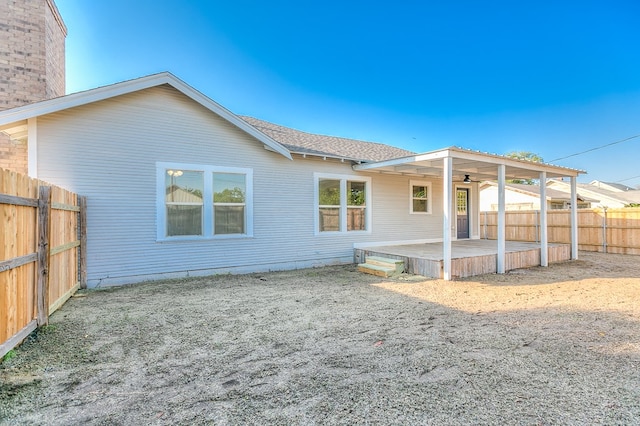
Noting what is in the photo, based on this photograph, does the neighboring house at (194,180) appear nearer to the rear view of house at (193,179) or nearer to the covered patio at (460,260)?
the rear view of house at (193,179)

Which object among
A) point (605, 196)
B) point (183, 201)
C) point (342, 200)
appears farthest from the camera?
point (605, 196)

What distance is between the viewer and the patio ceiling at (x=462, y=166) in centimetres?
732

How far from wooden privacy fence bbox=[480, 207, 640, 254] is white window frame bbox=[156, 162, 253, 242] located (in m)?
11.9

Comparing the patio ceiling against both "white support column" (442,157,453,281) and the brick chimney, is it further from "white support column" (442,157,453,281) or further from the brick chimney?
the brick chimney

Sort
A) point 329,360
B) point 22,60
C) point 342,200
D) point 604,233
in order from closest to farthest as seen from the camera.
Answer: point 329,360 → point 22,60 → point 342,200 → point 604,233

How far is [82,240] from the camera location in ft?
19.5

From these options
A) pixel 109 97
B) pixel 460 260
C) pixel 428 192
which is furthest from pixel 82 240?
pixel 428 192

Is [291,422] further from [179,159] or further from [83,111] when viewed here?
[83,111]

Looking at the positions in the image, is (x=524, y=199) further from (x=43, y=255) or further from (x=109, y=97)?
(x=43, y=255)

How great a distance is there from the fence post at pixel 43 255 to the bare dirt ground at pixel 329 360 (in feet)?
0.93

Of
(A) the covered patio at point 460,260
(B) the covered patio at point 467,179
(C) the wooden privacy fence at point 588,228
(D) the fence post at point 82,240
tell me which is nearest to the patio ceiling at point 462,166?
(B) the covered patio at point 467,179

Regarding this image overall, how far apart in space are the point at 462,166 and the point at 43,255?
390 inches

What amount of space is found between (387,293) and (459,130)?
23058mm

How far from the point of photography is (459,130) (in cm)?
2478
